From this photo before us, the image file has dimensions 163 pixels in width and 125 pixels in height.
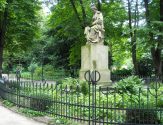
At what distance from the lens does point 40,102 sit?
9.70 m

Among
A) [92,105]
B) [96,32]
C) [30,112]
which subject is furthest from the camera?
[96,32]

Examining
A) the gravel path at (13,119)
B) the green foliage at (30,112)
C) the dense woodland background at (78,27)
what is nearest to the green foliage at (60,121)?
the gravel path at (13,119)

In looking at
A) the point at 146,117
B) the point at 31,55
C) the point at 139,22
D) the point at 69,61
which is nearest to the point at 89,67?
the point at 146,117

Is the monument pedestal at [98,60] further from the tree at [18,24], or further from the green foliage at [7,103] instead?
the tree at [18,24]

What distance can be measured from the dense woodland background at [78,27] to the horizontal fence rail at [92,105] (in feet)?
37.1

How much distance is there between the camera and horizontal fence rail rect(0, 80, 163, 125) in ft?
25.0

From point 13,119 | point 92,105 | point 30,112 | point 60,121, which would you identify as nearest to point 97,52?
point 30,112

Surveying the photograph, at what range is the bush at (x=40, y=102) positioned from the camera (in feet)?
31.2

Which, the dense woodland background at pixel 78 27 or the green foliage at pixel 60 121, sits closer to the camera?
the green foliage at pixel 60 121

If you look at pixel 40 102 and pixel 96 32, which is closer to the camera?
pixel 40 102

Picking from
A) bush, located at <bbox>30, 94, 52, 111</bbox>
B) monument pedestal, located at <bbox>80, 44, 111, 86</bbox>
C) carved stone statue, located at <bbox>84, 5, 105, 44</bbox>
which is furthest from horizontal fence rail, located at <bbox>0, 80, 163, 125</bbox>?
carved stone statue, located at <bbox>84, 5, 105, 44</bbox>

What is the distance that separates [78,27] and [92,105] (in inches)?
735

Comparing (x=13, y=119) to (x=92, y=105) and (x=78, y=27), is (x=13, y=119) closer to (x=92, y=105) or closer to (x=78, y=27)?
(x=92, y=105)

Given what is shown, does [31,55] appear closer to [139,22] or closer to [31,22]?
[31,22]
